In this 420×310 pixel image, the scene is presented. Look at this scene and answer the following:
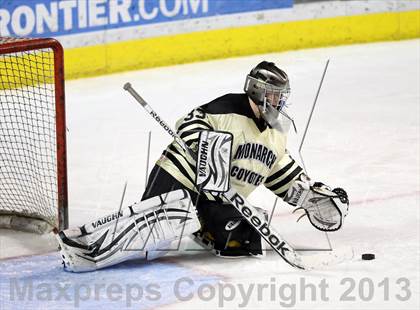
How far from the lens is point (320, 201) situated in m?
4.23

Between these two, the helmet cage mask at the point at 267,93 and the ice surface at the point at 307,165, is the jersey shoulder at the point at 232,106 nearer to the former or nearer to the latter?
the helmet cage mask at the point at 267,93

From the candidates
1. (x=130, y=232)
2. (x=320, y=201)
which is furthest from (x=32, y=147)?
(x=320, y=201)

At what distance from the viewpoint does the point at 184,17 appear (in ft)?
24.8

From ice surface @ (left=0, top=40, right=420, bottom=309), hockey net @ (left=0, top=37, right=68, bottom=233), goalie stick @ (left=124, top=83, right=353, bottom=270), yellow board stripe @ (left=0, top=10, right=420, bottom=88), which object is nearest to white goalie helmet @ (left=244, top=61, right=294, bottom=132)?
goalie stick @ (left=124, top=83, right=353, bottom=270)

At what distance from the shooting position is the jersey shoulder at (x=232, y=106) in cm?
402

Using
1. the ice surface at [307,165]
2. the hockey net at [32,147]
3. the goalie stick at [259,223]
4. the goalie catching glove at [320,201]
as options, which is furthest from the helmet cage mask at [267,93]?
the hockey net at [32,147]

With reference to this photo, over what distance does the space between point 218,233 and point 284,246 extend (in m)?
0.24

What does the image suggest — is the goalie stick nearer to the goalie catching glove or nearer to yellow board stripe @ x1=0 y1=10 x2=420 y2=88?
the goalie catching glove

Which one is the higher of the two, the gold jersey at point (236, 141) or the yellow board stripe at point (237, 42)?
the gold jersey at point (236, 141)

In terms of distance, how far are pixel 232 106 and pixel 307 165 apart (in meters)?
1.51

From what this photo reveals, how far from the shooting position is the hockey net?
433 centimetres

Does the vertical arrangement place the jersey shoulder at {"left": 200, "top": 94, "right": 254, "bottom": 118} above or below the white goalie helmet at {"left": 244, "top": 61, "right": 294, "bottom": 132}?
below

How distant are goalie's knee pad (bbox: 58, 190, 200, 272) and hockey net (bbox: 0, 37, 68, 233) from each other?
1.39 feet

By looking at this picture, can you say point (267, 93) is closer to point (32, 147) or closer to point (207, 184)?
point (207, 184)
